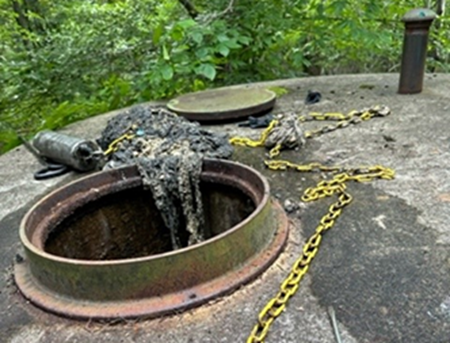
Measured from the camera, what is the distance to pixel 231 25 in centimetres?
406

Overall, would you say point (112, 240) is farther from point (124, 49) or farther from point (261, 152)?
point (124, 49)

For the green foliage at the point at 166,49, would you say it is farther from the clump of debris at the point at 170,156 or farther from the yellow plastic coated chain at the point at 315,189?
the yellow plastic coated chain at the point at 315,189

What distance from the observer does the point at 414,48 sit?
3240 mm

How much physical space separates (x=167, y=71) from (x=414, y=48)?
1.99 m

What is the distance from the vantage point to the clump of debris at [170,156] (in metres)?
2.12

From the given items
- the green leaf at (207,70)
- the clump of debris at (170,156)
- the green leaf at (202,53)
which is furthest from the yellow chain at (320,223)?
the green leaf at (202,53)

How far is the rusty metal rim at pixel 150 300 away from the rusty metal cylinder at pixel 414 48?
2.48 metres

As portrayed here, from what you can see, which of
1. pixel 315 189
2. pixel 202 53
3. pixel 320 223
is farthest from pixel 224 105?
pixel 320 223

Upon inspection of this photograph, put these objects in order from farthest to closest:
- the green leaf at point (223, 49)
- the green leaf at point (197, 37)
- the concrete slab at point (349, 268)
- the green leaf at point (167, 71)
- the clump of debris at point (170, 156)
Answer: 1. the green leaf at point (167, 71)
2. the green leaf at point (223, 49)
3. the green leaf at point (197, 37)
4. the clump of debris at point (170, 156)
5. the concrete slab at point (349, 268)

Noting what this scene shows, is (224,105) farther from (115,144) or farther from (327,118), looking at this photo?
(115,144)

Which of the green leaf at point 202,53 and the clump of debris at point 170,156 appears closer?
the clump of debris at point 170,156

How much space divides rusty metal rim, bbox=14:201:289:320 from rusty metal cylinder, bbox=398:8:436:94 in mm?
2479

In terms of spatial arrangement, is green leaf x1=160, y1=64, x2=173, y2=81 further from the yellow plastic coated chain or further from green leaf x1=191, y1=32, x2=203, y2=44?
the yellow plastic coated chain

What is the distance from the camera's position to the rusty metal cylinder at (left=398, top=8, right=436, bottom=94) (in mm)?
3125
